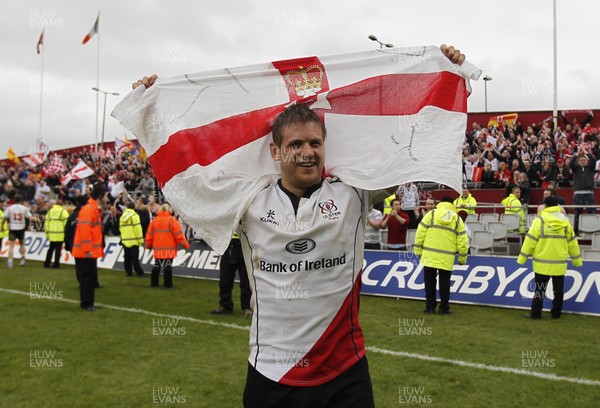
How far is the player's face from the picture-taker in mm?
2705

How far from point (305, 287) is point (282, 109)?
1036mm

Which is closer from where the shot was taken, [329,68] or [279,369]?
[279,369]

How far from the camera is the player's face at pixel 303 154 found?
8.87 feet

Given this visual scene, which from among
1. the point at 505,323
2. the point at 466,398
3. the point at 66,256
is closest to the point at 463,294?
the point at 505,323

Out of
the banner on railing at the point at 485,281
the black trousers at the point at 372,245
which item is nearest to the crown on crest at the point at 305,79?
the banner on railing at the point at 485,281

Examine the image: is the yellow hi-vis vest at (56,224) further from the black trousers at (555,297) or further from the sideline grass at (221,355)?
the black trousers at (555,297)

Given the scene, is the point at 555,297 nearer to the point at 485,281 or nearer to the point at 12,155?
the point at 485,281

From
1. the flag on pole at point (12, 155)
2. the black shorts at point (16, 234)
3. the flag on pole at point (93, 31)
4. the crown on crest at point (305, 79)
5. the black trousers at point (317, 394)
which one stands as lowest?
the black trousers at point (317, 394)

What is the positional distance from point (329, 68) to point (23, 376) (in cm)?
563

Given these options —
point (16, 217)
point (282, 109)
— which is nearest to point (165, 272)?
point (16, 217)

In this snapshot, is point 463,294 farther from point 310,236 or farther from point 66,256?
point 66,256

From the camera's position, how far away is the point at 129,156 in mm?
35031

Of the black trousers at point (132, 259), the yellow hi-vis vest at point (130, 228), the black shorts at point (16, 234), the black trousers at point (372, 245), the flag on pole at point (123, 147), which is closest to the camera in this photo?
the black trousers at point (372, 245)

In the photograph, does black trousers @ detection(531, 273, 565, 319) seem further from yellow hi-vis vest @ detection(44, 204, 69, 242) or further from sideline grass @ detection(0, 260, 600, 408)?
yellow hi-vis vest @ detection(44, 204, 69, 242)
